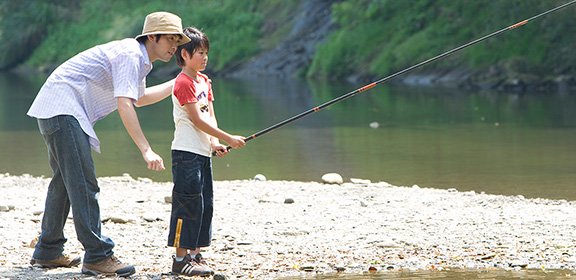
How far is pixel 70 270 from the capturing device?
693 centimetres

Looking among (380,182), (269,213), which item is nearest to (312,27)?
(380,182)

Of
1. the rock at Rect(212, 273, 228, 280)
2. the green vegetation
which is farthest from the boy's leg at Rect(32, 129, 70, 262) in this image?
the green vegetation

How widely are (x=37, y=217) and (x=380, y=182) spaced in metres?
4.53

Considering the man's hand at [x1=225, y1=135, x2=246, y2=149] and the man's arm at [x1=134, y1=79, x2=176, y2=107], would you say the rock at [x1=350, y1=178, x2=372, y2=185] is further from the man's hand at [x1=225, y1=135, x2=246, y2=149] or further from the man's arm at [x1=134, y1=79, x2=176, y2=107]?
the man's hand at [x1=225, y1=135, x2=246, y2=149]

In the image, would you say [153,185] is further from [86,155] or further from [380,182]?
[86,155]

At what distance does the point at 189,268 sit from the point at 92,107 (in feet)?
3.56

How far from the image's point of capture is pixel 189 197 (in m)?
6.70

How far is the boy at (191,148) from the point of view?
6.66m

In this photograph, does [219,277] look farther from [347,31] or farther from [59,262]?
[347,31]

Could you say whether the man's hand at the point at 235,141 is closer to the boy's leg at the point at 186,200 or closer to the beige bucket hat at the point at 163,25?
the boy's leg at the point at 186,200

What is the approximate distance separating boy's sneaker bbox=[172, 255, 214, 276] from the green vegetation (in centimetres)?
2435

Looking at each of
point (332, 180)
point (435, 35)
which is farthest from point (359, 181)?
point (435, 35)

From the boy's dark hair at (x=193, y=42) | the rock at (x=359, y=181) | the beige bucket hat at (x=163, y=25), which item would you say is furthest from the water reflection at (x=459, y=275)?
the rock at (x=359, y=181)

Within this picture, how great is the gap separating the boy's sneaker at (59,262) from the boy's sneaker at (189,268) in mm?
641
